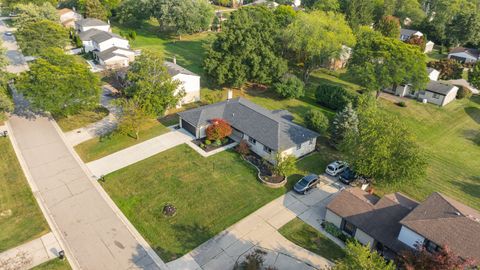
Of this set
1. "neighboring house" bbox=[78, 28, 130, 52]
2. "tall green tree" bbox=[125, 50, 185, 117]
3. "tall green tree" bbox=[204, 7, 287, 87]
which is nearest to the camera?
"tall green tree" bbox=[125, 50, 185, 117]

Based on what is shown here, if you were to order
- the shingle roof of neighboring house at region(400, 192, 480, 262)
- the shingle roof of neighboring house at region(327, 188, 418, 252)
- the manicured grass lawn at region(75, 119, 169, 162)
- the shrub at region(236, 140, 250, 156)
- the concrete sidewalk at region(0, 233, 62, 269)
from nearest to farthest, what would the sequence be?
the shingle roof of neighboring house at region(400, 192, 480, 262) < the concrete sidewalk at region(0, 233, 62, 269) < the shingle roof of neighboring house at region(327, 188, 418, 252) < the manicured grass lawn at region(75, 119, 169, 162) < the shrub at region(236, 140, 250, 156)

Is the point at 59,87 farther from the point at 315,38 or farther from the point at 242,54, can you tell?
the point at 315,38

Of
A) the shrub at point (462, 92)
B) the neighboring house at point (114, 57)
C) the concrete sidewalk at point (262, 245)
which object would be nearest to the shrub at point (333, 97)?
the concrete sidewalk at point (262, 245)

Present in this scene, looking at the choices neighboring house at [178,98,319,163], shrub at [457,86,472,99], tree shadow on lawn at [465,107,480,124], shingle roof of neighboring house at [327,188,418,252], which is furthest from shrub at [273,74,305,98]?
Result: shrub at [457,86,472,99]

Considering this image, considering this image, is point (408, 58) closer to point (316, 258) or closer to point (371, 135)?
point (371, 135)

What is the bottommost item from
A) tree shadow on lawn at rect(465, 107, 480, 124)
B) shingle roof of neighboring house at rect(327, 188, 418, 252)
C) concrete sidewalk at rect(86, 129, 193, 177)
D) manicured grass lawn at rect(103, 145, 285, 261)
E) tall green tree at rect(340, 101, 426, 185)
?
tree shadow on lawn at rect(465, 107, 480, 124)

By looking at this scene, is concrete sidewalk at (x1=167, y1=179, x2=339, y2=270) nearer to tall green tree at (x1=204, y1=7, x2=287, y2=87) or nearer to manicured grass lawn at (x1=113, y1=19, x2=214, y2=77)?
tall green tree at (x1=204, y1=7, x2=287, y2=87)

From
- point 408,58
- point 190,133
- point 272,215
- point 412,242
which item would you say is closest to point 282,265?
point 272,215

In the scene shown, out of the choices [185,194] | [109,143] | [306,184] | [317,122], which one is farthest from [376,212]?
[109,143]
